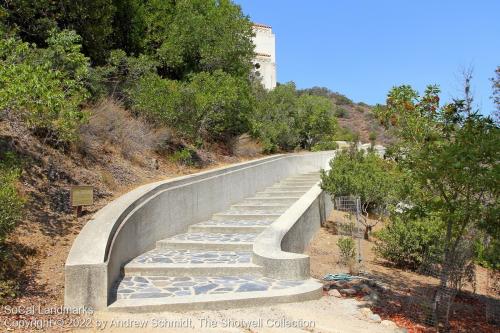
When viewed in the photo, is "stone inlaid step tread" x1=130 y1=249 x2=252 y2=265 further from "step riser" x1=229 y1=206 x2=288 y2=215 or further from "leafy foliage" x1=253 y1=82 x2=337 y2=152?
"leafy foliage" x1=253 y1=82 x2=337 y2=152

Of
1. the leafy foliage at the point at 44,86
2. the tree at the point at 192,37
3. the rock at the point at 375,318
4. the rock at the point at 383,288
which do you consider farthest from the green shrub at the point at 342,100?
the rock at the point at 375,318

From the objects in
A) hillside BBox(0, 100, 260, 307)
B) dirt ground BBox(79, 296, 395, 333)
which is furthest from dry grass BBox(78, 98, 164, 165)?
dirt ground BBox(79, 296, 395, 333)

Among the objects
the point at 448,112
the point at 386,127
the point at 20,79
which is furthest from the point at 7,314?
the point at 386,127

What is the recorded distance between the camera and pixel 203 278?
20.9 ft

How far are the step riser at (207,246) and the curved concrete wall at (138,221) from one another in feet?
0.80

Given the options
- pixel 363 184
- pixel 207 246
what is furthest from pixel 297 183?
pixel 207 246

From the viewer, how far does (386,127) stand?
7641 millimetres

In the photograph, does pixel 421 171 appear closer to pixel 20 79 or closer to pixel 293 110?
pixel 20 79

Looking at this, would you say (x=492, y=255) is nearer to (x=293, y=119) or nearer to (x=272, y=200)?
(x=272, y=200)

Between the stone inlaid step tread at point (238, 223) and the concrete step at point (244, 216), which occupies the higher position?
the concrete step at point (244, 216)

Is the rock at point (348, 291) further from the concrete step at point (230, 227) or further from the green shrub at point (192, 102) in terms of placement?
the green shrub at point (192, 102)

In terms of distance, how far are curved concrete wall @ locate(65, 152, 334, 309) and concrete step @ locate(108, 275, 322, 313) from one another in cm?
29

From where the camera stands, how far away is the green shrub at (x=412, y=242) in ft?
31.2

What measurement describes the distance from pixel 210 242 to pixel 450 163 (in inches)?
172
